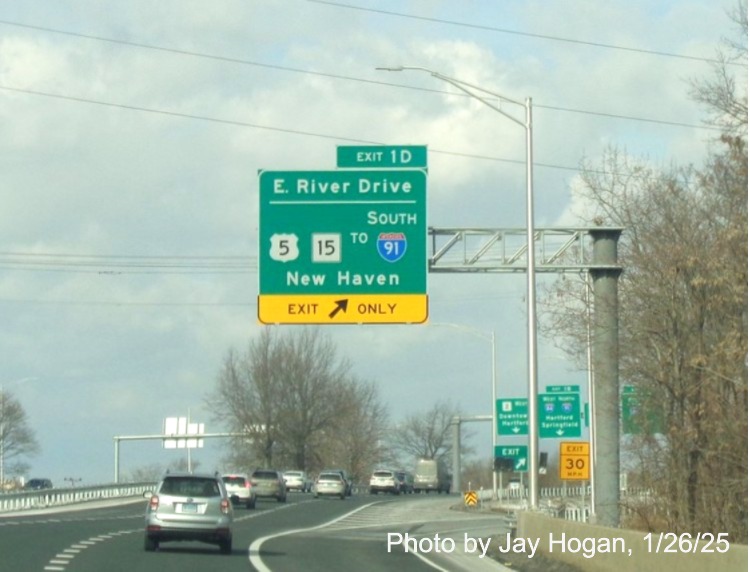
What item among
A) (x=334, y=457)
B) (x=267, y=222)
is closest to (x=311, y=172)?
(x=267, y=222)

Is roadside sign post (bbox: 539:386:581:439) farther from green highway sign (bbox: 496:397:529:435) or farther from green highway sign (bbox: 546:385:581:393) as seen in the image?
green highway sign (bbox: 496:397:529:435)

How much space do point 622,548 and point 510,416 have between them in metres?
36.6

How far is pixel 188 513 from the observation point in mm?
27984

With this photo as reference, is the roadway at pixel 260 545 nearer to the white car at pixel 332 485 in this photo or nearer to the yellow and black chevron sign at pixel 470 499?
the yellow and black chevron sign at pixel 470 499

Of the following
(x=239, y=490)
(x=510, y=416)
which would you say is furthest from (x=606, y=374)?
(x=239, y=490)

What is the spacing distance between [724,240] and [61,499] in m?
38.0

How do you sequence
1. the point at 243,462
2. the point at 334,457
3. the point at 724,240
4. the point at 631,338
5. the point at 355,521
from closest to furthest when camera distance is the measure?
the point at 724,240 < the point at 631,338 < the point at 355,521 < the point at 243,462 < the point at 334,457

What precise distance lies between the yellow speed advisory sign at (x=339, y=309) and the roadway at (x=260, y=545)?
15.4ft

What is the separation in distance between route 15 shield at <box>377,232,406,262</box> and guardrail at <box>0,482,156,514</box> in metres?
23.9

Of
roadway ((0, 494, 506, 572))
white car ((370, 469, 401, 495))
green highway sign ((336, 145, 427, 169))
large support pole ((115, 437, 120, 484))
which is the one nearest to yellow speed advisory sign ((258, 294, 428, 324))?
green highway sign ((336, 145, 427, 169))

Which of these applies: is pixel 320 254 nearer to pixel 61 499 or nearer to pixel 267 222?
pixel 267 222

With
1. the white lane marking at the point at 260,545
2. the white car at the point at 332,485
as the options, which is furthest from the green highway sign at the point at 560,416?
the white car at the point at 332,485

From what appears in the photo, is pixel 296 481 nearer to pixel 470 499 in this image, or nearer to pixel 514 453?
pixel 470 499

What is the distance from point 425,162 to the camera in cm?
3031
